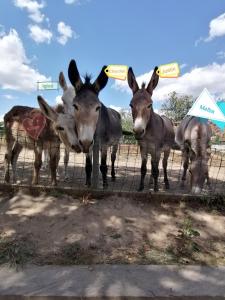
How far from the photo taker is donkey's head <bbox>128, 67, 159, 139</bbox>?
5414 millimetres

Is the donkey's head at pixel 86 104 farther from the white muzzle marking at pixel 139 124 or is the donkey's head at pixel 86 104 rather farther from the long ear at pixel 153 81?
the long ear at pixel 153 81

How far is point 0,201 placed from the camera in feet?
16.4

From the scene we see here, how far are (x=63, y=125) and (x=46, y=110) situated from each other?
40 cm

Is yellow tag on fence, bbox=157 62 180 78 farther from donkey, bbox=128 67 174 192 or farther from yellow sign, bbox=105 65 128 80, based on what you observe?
yellow sign, bbox=105 65 128 80

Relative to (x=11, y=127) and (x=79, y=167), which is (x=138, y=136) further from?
(x=79, y=167)

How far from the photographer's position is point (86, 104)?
15.9ft

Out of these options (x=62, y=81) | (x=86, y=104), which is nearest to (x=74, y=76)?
(x=86, y=104)

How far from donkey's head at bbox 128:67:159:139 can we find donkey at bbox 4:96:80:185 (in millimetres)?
1083

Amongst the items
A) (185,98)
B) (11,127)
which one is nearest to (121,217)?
(11,127)

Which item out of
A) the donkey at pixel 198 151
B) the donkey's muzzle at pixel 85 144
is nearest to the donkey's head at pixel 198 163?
the donkey at pixel 198 151

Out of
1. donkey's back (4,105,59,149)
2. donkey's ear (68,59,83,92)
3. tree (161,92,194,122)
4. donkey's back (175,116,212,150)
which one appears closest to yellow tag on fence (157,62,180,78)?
donkey's back (175,116,212,150)

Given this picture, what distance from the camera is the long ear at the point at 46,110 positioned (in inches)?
206

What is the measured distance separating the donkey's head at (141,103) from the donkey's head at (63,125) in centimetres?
102

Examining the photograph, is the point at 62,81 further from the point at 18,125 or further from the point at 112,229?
the point at 112,229
